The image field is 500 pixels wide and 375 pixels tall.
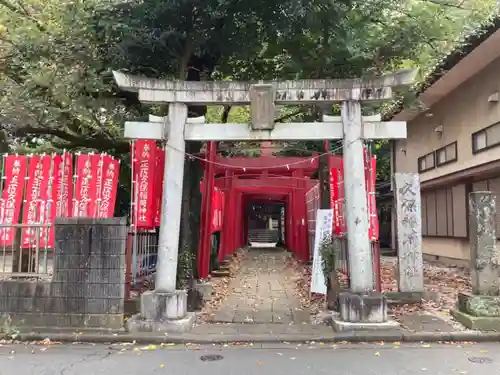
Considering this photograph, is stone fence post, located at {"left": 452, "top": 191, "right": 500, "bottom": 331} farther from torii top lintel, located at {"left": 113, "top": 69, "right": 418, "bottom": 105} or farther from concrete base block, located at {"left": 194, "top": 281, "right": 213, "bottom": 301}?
concrete base block, located at {"left": 194, "top": 281, "right": 213, "bottom": 301}

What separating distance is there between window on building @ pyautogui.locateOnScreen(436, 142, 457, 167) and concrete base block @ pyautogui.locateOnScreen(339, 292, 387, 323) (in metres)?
10.3

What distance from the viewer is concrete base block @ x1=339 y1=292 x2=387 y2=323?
8344 millimetres

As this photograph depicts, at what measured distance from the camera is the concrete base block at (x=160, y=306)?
8.44 meters

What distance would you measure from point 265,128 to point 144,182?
273 cm

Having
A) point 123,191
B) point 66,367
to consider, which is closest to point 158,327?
point 66,367

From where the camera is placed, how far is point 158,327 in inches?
327

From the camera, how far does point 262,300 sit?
1170 centimetres

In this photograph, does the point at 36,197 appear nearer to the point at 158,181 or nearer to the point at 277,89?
the point at 158,181

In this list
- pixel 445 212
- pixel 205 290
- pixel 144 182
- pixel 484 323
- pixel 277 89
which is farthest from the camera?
pixel 445 212

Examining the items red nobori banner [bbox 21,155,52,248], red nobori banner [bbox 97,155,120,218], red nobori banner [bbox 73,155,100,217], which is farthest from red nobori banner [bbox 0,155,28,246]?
red nobori banner [bbox 97,155,120,218]

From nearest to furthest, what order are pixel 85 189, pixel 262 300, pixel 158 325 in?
pixel 158 325 → pixel 85 189 → pixel 262 300

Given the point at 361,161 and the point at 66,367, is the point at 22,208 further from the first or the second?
the point at 361,161

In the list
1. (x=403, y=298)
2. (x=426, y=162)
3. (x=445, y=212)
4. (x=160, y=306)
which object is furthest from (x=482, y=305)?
(x=426, y=162)

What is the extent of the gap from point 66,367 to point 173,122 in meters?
4.51
